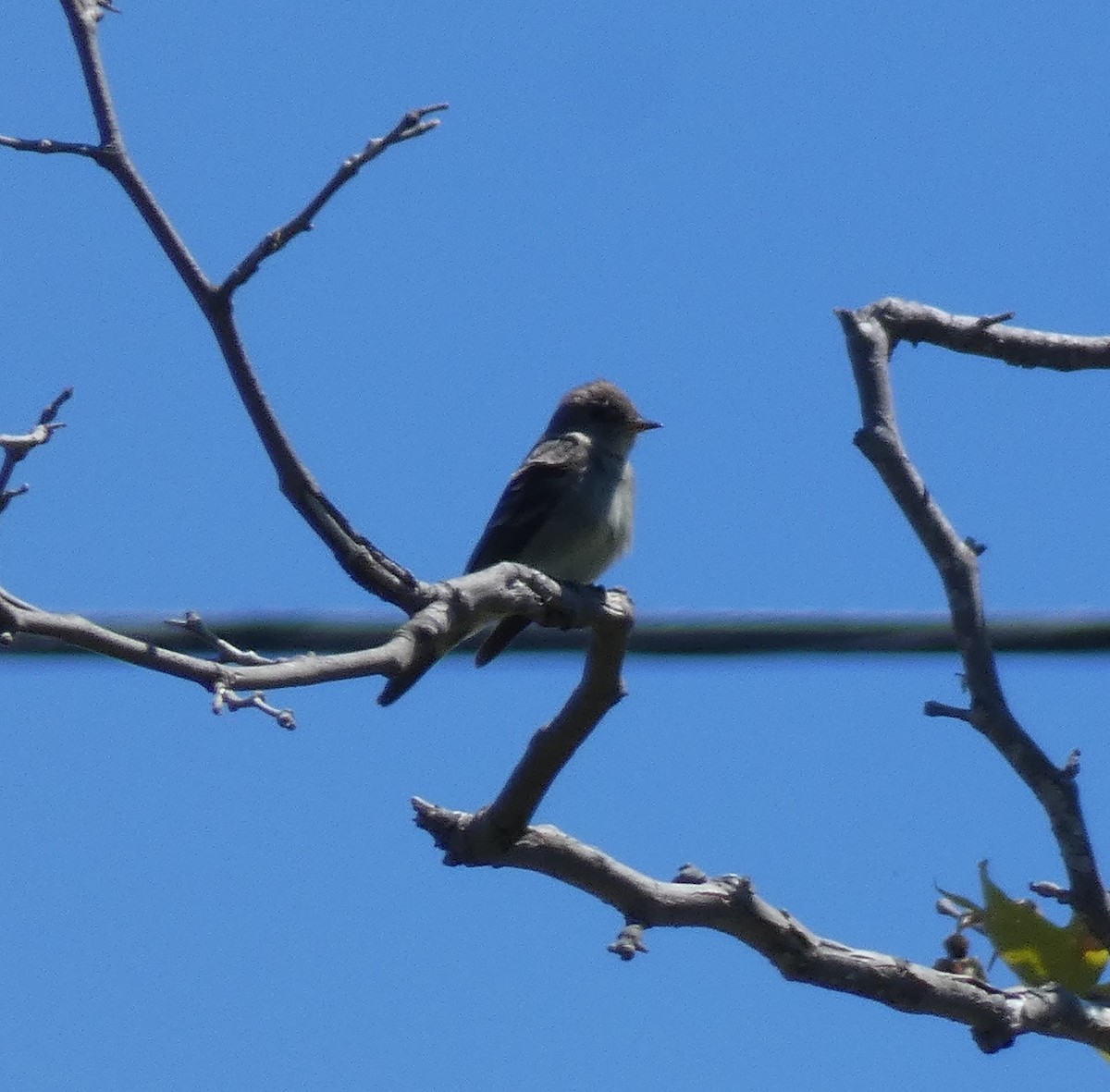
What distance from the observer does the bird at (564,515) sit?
8.21m

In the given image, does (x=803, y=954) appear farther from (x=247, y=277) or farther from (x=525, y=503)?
(x=525, y=503)

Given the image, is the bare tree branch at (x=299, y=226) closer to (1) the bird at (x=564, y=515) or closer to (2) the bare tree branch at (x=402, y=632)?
(2) the bare tree branch at (x=402, y=632)

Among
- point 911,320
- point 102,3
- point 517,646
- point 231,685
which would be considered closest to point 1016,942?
point 911,320

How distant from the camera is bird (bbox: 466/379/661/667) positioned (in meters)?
8.21

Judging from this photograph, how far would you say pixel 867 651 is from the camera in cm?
604

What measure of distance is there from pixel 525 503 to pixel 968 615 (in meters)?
4.41

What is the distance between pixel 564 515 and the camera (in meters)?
8.27

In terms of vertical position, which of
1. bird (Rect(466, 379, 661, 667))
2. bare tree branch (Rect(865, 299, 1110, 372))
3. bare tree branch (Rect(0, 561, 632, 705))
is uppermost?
bird (Rect(466, 379, 661, 667))

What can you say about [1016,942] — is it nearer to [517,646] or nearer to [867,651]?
[867,651]

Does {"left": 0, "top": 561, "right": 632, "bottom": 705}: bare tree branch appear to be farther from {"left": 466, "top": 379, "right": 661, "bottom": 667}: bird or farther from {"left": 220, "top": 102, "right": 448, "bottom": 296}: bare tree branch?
{"left": 466, "top": 379, "right": 661, "bottom": 667}: bird

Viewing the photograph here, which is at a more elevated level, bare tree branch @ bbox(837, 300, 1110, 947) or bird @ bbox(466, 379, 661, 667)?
bird @ bbox(466, 379, 661, 667)

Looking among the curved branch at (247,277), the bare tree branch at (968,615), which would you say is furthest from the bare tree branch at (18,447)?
the bare tree branch at (968,615)

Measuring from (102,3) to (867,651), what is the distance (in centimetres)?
341

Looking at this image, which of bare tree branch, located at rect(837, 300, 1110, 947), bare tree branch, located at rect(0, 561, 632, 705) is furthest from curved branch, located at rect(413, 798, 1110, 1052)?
bare tree branch, located at rect(0, 561, 632, 705)
